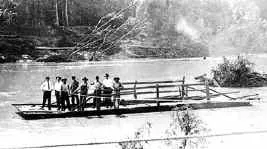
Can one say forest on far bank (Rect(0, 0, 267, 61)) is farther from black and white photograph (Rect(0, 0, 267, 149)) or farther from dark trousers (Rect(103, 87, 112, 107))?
dark trousers (Rect(103, 87, 112, 107))

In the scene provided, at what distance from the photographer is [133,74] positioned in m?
47.3

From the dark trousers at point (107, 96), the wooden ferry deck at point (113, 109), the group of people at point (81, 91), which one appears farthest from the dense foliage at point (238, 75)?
the group of people at point (81, 91)

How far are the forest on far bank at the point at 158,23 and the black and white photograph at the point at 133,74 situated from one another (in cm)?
25

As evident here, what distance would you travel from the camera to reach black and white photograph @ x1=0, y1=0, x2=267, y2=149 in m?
12.8

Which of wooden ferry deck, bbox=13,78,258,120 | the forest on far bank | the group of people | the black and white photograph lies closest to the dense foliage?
the black and white photograph

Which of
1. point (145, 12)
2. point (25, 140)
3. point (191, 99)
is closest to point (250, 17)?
point (145, 12)

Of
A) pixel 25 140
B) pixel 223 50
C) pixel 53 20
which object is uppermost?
pixel 53 20

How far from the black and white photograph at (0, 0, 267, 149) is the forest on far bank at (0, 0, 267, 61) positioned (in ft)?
0.83

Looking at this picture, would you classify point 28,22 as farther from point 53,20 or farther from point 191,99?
point 191,99

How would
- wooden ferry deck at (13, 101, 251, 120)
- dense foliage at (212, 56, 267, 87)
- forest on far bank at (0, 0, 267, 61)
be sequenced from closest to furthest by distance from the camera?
1. wooden ferry deck at (13, 101, 251, 120)
2. dense foliage at (212, 56, 267, 87)
3. forest on far bank at (0, 0, 267, 61)

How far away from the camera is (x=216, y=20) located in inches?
4067

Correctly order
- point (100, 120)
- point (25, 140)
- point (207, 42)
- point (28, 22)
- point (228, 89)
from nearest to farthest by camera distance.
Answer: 1. point (25, 140)
2. point (100, 120)
3. point (228, 89)
4. point (28, 22)
5. point (207, 42)

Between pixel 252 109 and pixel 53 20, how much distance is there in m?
73.9

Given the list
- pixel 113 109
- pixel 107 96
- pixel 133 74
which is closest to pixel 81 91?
pixel 107 96
